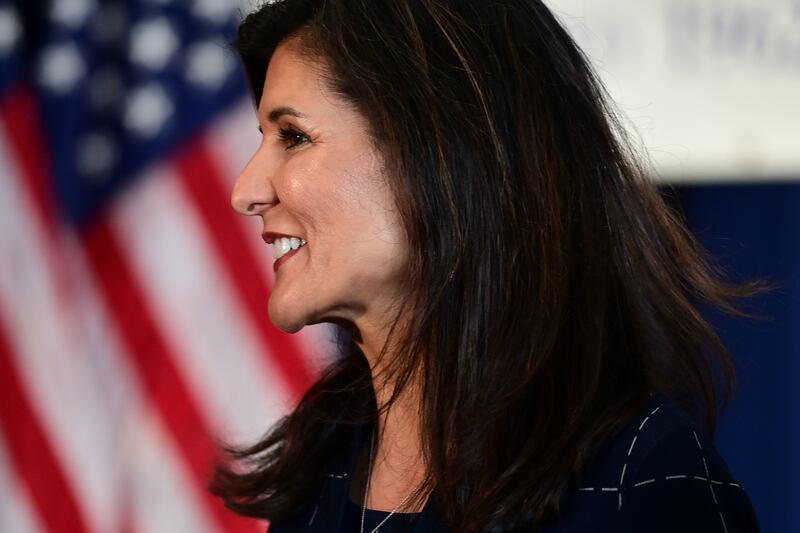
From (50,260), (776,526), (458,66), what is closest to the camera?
(458,66)

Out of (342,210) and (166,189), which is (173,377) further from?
(342,210)

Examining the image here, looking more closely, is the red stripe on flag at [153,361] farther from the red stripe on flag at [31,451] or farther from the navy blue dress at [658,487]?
the navy blue dress at [658,487]

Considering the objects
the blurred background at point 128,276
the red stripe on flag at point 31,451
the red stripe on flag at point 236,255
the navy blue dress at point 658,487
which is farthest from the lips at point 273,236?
the red stripe on flag at point 31,451

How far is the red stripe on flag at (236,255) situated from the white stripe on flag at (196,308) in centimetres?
2

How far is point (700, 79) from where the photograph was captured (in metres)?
1.93

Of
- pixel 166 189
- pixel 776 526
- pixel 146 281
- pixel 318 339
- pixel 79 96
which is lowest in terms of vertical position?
pixel 776 526

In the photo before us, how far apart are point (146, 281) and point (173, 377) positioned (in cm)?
19

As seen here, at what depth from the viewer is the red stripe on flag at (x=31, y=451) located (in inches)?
82.3

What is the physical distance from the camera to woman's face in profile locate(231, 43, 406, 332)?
108 cm

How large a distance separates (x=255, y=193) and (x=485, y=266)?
0.27 metres

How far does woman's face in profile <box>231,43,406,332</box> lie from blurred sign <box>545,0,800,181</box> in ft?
2.96

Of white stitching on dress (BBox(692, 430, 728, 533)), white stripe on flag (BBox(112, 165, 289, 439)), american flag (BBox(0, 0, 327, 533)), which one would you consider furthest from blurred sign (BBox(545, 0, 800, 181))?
white stitching on dress (BBox(692, 430, 728, 533))

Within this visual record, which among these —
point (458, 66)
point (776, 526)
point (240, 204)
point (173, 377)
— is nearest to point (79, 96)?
point (173, 377)

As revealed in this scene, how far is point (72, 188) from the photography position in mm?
2121
